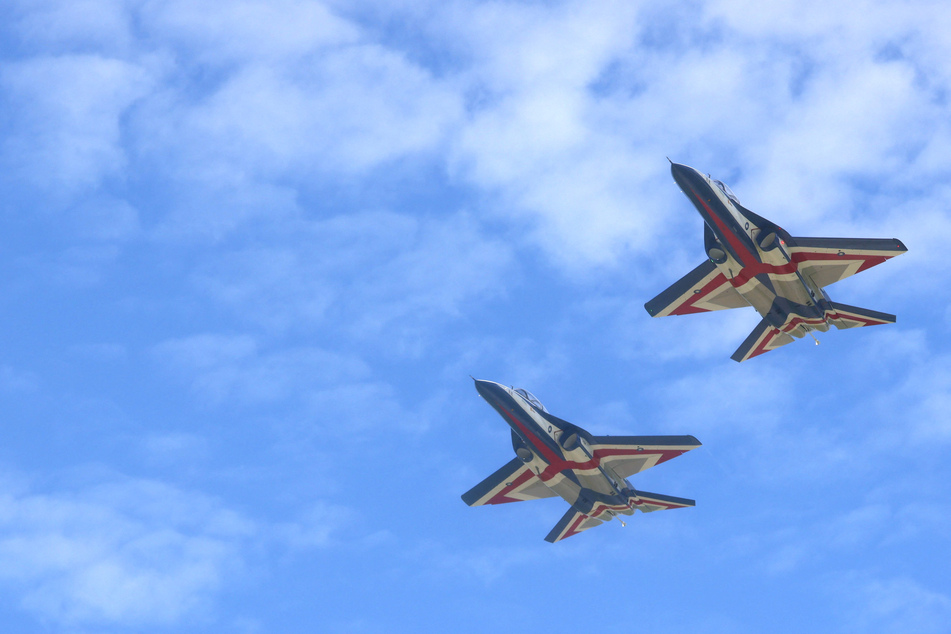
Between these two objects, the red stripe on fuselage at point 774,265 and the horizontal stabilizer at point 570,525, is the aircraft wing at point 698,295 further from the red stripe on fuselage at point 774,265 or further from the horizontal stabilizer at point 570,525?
the horizontal stabilizer at point 570,525

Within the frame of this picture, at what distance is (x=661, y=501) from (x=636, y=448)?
15.0 feet

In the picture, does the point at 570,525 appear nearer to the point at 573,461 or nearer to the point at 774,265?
the point at 573,461

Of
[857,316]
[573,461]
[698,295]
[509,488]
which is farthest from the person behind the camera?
[509,488]

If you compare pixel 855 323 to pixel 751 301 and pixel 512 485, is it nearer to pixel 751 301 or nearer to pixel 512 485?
pixel 751 301

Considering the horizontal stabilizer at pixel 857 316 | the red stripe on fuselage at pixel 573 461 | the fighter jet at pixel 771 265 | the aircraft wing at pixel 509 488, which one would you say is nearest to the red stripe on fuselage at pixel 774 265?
the fighter jet at pixel 771 265

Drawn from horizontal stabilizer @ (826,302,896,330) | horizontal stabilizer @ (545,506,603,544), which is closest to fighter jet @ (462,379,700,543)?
horizontal stabilizer @ (545,506,603,544)

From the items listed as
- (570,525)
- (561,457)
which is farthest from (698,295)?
(570,525)

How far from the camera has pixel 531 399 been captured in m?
72.2

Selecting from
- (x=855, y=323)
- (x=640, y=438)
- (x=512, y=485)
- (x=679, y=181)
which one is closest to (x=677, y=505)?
(x=640, y=438)

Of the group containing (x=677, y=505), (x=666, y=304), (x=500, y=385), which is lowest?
(x=677, y=505)

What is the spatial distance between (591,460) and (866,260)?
2020 centimetres

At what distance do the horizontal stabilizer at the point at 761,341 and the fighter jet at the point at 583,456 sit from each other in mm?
7092

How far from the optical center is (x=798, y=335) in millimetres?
72438

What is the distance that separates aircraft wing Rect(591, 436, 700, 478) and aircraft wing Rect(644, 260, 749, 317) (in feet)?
27.3
